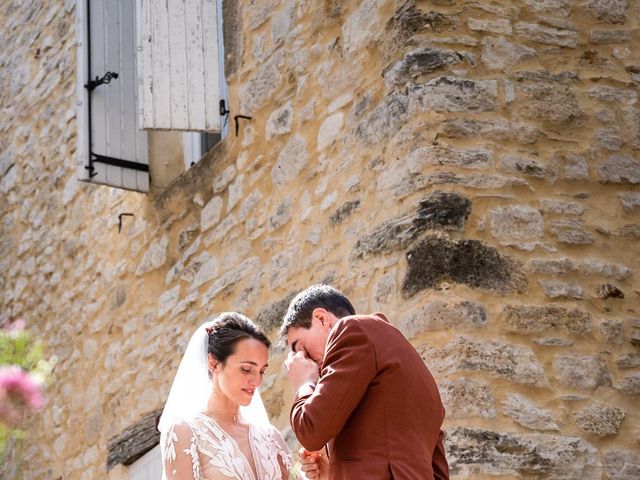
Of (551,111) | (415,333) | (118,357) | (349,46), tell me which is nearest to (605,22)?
(551,111)

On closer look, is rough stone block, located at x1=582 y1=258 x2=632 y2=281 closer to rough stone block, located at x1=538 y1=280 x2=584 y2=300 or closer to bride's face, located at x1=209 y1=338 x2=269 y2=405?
rough stone block, located at x1=538 y1=280 x2=584 y2=300

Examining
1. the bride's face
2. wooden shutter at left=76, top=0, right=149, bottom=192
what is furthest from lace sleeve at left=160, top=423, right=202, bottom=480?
wooden shutter at left=76, top=0, right=149, bottom=192

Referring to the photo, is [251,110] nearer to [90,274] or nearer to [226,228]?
[226,228]

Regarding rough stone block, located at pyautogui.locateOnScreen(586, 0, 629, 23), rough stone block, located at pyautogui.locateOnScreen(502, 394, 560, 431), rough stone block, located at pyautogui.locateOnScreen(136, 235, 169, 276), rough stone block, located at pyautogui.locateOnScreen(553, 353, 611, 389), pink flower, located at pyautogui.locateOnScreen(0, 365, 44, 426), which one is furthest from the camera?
rough stone block, located at pyautogui.locateOnScreen(136, 235, 169, 276)

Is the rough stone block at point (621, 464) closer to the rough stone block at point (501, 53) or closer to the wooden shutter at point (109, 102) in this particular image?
the rough stone block at point (501, 53)

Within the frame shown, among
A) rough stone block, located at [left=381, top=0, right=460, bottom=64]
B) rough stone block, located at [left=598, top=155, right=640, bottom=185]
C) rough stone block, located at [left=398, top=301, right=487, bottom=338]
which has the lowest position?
rough stone block, located at [left=398, top=301, right=487, bottom=338]

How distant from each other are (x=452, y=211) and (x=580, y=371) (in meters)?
0.83

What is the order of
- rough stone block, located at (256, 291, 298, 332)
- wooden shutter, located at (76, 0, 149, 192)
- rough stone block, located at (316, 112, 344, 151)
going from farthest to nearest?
wooden shutter, located at (76, 0, 149, 192)
rough stone block, located at (256, 291, 298, 332)
rough stone block, located at (316, 112, 344, 151)

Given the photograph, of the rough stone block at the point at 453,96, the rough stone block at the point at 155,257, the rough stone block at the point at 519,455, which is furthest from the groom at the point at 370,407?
the rough stone block at the point at 155,257

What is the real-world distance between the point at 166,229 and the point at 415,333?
2.65 metres

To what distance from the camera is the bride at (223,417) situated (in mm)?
3975

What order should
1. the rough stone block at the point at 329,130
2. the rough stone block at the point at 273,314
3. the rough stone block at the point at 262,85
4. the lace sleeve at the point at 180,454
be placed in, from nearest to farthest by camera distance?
the lace sleeve at the point at 180,454 → the rough stone block at the point at 329,130 → the rough stone block at the point at 273,314 → the rough stone block at the point at 262,85

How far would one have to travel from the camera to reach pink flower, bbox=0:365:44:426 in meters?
A: 3.55

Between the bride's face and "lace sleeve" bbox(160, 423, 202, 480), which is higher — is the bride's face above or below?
above
